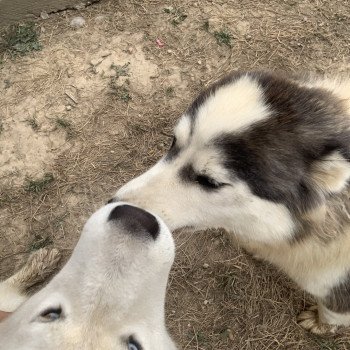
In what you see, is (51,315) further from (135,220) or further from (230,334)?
(230,334)

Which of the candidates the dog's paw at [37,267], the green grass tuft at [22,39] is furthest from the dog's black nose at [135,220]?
the green grass tuft at [22,39]

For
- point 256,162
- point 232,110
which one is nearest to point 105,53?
point 232,110

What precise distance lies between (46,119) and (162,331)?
223 cm

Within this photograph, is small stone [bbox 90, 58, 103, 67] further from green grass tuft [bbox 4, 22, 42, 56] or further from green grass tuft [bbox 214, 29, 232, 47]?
green grass tuft [bbox 214, 29, 232, 47]

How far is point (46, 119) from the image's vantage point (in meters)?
3.66

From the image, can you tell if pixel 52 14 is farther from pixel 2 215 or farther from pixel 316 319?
pixel 316 319

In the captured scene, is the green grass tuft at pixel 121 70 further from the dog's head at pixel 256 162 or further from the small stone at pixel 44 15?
the dog's head at pixel 256 162

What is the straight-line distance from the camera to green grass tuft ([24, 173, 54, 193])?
3.46 meters

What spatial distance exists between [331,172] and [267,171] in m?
0.28

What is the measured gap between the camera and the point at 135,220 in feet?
6.20

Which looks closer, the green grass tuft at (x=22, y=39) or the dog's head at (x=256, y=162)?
the dog's head at (x=256, y=162)

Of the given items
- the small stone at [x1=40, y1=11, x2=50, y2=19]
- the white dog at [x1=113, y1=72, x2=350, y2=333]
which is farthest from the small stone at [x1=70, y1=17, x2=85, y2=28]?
the white dog at [x1=113, y1=72, x2=350, y2=333]

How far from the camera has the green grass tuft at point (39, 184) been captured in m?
3.46

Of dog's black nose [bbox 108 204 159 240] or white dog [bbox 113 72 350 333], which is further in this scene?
white dog [bbox 113 72 350 333]
